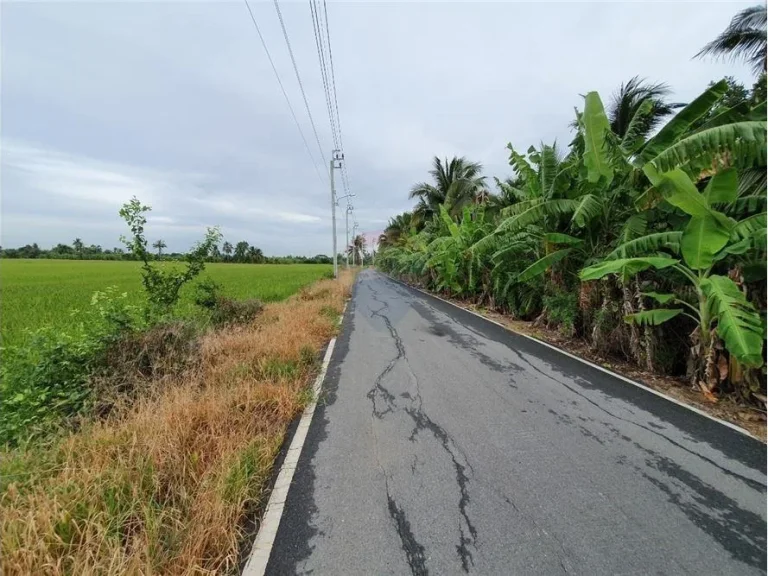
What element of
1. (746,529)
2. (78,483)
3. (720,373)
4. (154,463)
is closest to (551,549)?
(746,529)

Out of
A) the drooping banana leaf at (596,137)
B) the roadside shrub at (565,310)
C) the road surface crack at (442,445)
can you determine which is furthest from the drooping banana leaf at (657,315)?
the road surface crack at (442,445)

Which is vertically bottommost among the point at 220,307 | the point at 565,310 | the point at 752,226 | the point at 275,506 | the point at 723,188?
the point at 275,506

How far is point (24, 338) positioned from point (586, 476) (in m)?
8.42

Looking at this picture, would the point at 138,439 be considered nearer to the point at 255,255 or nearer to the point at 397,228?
the point at 397,228

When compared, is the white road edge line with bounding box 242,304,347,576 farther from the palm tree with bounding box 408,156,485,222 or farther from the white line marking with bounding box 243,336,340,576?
the palm tree with bounding box 408,156,485,222

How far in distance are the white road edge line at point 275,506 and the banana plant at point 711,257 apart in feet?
14.5

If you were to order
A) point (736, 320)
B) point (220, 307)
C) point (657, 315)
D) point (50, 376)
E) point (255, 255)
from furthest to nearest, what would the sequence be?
point (255, 255)
point (220, 307)
point (657, 315)
point (50, 376)
point (736, 320)

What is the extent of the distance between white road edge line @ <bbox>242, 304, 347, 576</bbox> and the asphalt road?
0.07m

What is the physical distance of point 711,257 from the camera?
388 cm

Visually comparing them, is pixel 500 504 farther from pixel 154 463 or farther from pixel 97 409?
pixel 97 409

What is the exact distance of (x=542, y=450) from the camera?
3.01 metres

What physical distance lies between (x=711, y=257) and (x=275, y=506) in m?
5.43

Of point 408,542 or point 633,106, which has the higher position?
point 633,106

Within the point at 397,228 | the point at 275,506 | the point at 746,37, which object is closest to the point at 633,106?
the point at 746,37
